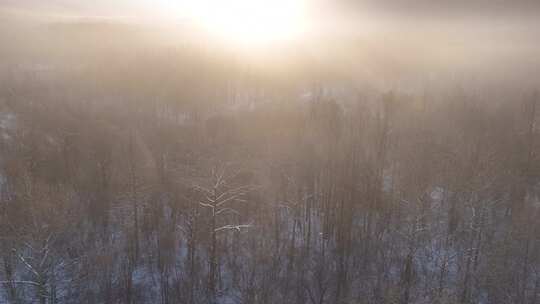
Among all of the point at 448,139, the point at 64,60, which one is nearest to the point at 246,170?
the point at 448,139

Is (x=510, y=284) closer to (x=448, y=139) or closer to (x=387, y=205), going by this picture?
(x=387, y=205)

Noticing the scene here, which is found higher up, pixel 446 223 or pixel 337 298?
pixel 446 223

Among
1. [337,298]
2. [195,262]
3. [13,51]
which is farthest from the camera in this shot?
[13,51]
